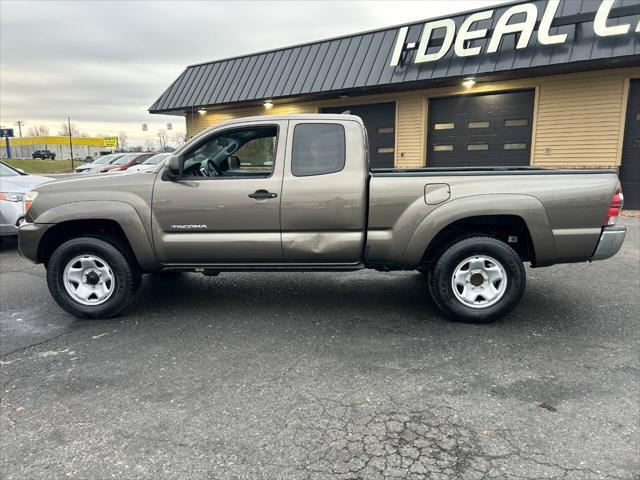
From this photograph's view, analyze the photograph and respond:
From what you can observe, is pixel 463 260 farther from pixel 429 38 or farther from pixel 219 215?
pixel 429 38

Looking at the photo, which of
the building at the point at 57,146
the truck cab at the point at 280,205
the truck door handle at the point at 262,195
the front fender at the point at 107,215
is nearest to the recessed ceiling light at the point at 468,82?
the truck cab at the point at 280,205

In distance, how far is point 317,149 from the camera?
15.0 ft

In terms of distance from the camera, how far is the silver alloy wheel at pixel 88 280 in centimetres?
466

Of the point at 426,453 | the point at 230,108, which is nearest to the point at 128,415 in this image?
the point at 426,453

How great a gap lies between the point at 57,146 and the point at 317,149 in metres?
107

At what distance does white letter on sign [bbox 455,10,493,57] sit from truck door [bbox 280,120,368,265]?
8457 millimetres

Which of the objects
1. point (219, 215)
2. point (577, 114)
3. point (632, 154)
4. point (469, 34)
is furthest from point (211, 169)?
point (632, 154)

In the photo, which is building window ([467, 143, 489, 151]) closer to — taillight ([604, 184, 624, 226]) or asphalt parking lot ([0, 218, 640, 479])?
asphalt parking lot ([0, 218, 640, 479])

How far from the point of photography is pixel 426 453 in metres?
2.55

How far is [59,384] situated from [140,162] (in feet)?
64.0

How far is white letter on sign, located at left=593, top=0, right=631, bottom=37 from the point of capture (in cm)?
960

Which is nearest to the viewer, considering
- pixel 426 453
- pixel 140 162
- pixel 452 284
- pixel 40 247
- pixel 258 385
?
Answer: pixel 426 453

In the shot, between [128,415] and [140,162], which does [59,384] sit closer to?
[128,415]

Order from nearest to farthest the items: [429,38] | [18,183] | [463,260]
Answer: [463,260] < [18,183] < [429,38]
